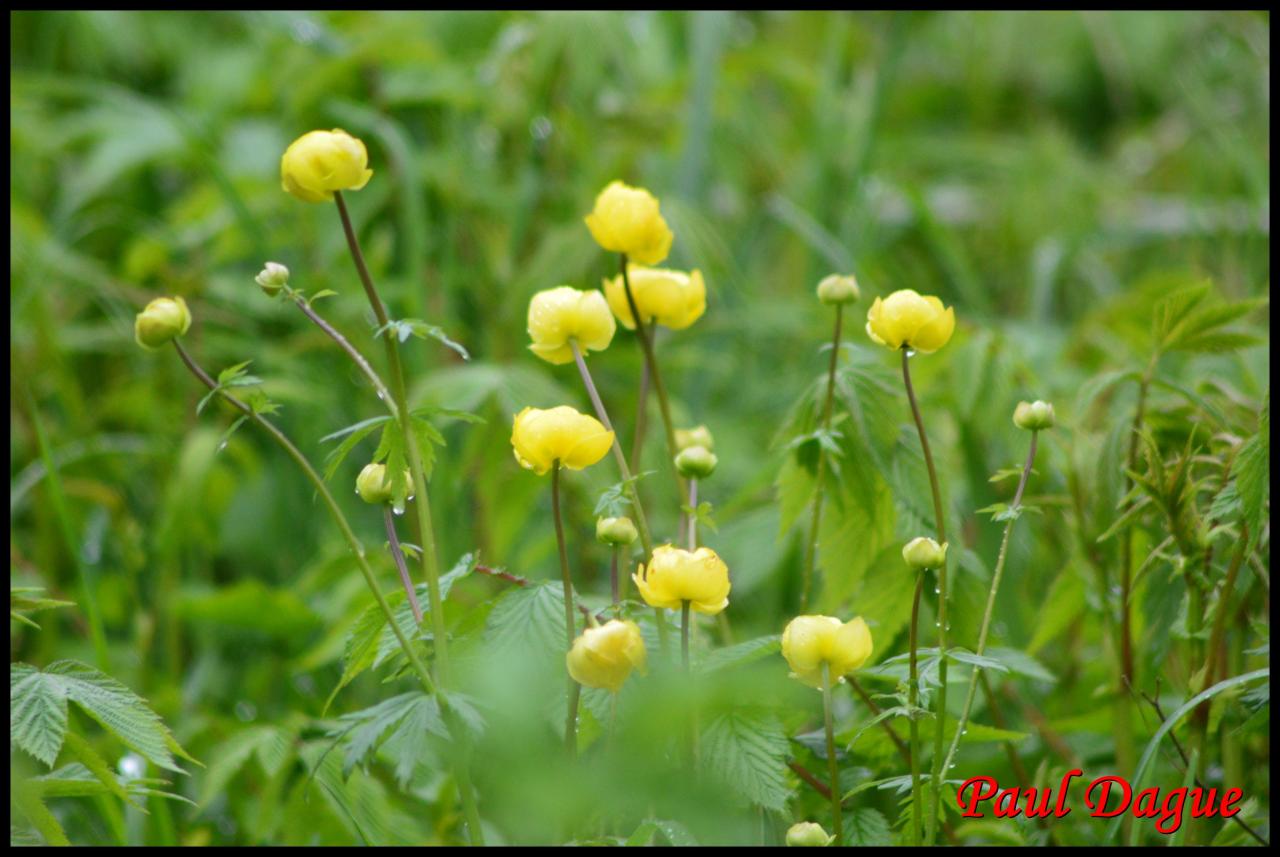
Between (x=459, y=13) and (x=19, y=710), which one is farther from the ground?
(x=459, y=13)

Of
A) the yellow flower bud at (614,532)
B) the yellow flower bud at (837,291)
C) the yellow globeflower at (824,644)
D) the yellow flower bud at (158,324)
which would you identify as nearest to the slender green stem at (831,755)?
the yellow globeflower at (824,644)

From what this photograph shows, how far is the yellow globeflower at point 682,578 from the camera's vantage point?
0.51 m

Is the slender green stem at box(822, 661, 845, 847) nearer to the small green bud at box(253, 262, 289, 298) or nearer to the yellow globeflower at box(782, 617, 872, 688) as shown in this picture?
the yellow globeflower at box(782, 617, 872, 688)

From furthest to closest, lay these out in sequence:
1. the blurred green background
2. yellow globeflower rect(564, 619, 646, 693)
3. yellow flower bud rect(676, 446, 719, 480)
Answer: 1. the blurred green background
2. yellow flower bud rect(676, 446, 719, 480)
3. yellow globeflower rect(564, 619, 646, 693)

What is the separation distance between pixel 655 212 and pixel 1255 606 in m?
0.49

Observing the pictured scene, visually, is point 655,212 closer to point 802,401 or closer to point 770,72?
point 802,401

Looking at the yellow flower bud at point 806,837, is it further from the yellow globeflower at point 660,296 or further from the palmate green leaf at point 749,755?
the yellow globeflower at point 660,296

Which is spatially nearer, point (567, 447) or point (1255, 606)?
point (567, 447)

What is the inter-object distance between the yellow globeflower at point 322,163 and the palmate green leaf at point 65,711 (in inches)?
10.1

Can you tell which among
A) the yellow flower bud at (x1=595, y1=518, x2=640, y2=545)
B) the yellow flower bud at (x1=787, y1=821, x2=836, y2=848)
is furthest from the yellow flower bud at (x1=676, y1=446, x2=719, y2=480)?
the yellow flower bud at (x1=787, y1=821, x2=836, y2=848)

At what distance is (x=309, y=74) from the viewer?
1.43m

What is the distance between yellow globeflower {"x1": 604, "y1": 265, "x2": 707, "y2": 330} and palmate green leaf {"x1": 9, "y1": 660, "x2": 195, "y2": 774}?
320 mm

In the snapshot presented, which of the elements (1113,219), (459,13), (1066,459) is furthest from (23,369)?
(1113,219)

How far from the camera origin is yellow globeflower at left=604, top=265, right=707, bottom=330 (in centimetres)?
66
